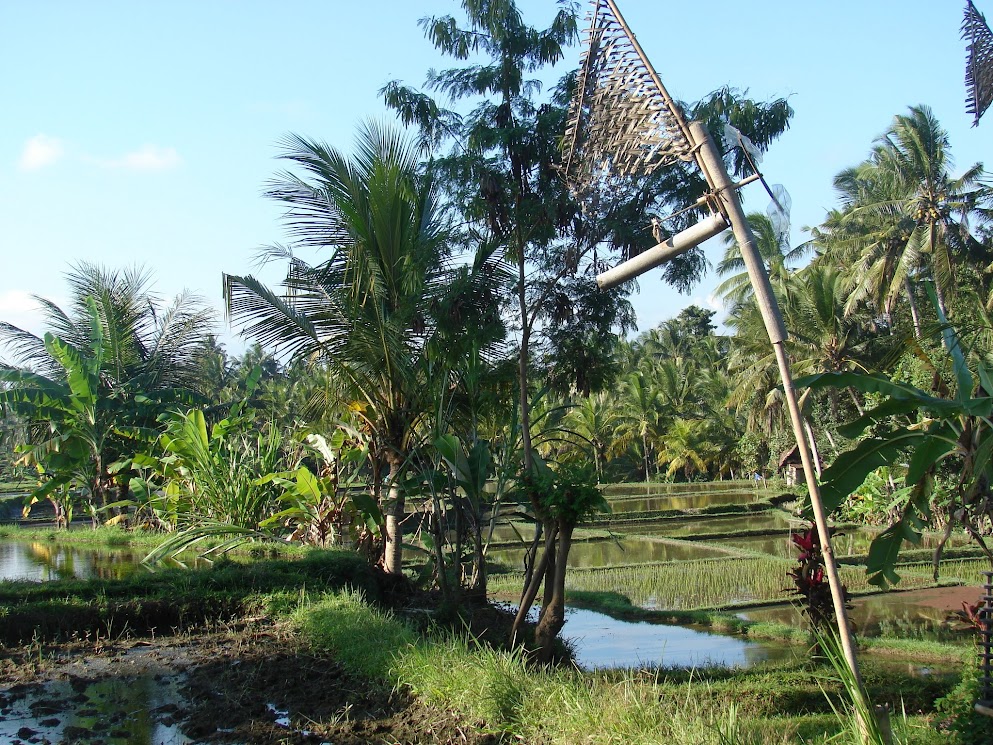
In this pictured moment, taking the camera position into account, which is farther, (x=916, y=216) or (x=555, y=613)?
(x=916, y=216)

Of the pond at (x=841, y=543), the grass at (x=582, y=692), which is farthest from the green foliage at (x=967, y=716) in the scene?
the pond at (x=841, y=543)

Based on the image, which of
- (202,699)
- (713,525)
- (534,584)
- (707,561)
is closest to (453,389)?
(534,584)

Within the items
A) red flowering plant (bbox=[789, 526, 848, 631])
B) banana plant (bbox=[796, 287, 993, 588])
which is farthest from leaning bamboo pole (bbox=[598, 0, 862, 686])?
red flowering plant (bbox=[789, 526, 848, 631])

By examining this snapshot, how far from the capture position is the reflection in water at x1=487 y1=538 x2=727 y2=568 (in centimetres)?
1578

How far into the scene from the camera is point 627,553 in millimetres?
16812

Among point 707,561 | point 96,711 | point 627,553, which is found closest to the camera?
point 96,711

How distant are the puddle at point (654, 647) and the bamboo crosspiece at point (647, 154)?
449 cm

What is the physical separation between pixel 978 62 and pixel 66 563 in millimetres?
11252

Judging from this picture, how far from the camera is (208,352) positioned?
1633 centimetres

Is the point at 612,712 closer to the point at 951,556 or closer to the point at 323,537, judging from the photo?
the point at 323,537

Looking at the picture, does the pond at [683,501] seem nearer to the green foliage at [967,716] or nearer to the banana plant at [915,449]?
the banana plant at [915,449]

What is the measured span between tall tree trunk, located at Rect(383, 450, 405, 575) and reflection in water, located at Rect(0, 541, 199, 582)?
8.23ft

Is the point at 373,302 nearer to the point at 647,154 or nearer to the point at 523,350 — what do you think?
the point at 523,350

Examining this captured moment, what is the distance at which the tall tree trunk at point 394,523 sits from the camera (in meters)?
8.74
